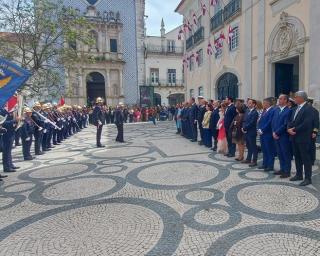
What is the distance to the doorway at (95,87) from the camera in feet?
116

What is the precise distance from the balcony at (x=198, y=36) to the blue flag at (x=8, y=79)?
16036mm

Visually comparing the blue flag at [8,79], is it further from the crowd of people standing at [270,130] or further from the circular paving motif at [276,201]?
the crowd of people standing at [270,130]

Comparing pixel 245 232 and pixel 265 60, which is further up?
pixel 265 60

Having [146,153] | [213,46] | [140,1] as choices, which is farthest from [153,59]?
[146,153]

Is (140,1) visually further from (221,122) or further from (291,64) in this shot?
(221,122)

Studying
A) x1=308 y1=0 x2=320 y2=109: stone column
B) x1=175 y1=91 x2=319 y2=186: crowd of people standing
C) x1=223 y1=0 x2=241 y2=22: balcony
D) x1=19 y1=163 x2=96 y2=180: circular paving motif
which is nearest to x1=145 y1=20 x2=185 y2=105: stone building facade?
x1=223 y1=0 x2=241 y2=22: balcony

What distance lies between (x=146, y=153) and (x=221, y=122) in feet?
9.16

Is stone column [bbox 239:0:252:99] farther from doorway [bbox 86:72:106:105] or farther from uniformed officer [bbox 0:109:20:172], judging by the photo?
doorway [bbox 86:72:106:105]

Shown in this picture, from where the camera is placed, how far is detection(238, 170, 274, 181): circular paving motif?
18.2 ft

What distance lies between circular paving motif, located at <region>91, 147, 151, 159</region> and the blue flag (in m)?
3.72

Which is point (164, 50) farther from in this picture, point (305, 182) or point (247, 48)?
point (305, 182)

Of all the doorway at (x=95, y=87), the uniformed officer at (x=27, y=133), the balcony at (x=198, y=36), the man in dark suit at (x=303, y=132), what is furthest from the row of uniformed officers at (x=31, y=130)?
the doorway at (x=95, y=87)

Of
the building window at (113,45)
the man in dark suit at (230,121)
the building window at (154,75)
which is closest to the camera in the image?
the man in dark suit at (230,121)

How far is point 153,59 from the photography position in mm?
42281
